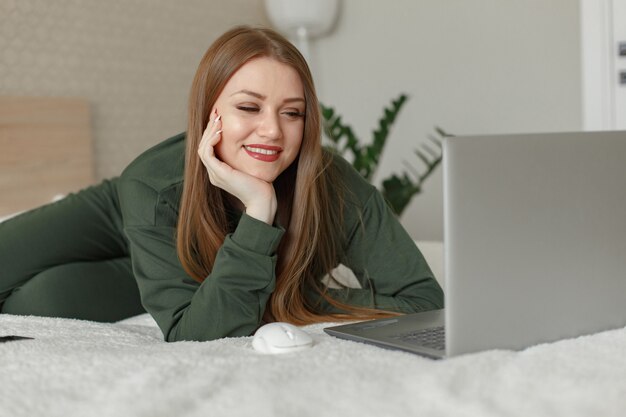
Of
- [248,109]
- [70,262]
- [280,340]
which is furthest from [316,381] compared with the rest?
[70,262]

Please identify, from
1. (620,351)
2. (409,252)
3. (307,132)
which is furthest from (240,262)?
(620,351)

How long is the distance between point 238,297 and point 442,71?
2814 mm

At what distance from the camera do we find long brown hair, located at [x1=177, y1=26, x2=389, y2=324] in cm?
135

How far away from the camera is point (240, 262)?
121cm

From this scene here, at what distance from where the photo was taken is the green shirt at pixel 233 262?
3.95 feet

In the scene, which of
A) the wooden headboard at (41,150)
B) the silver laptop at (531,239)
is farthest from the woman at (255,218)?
the wooden headboard at (41,150)

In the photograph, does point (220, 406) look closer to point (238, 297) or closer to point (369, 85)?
point (238, 297)

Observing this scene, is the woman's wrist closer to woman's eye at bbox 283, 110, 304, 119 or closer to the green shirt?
the green shirt

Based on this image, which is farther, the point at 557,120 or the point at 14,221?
the point at 557,120

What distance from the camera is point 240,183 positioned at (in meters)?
1.29

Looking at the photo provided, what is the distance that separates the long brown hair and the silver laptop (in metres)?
0.45

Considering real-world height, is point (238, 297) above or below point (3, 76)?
below

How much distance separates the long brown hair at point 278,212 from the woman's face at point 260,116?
26mm

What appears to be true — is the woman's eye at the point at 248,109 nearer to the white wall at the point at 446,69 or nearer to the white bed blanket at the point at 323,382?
the white bed blanket at the point at 323,382
